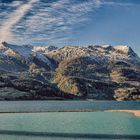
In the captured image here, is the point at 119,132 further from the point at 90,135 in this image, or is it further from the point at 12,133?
the point at 12,133

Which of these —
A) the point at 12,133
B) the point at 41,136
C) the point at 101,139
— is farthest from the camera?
the point at 12,133

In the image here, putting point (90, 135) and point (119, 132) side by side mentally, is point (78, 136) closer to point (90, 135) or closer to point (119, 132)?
point (90, 135)

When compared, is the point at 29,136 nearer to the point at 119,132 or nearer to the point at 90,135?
the point at 90,135

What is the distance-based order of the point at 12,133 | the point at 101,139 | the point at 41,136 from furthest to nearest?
the point at 12,133
the point at 41,136
the point at 101,139

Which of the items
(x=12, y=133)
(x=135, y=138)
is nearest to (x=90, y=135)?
(x=135, y=138)

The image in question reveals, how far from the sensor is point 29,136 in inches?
3324

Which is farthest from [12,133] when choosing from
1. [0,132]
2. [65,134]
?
[65,134]

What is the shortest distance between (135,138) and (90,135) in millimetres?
9854

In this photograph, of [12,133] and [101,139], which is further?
[12,133]

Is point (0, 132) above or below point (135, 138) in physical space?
below

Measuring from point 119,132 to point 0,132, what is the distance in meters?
27.3

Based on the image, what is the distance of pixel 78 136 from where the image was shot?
82812 mm

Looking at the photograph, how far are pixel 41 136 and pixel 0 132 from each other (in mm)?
13944

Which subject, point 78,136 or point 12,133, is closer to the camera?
point 78,136
